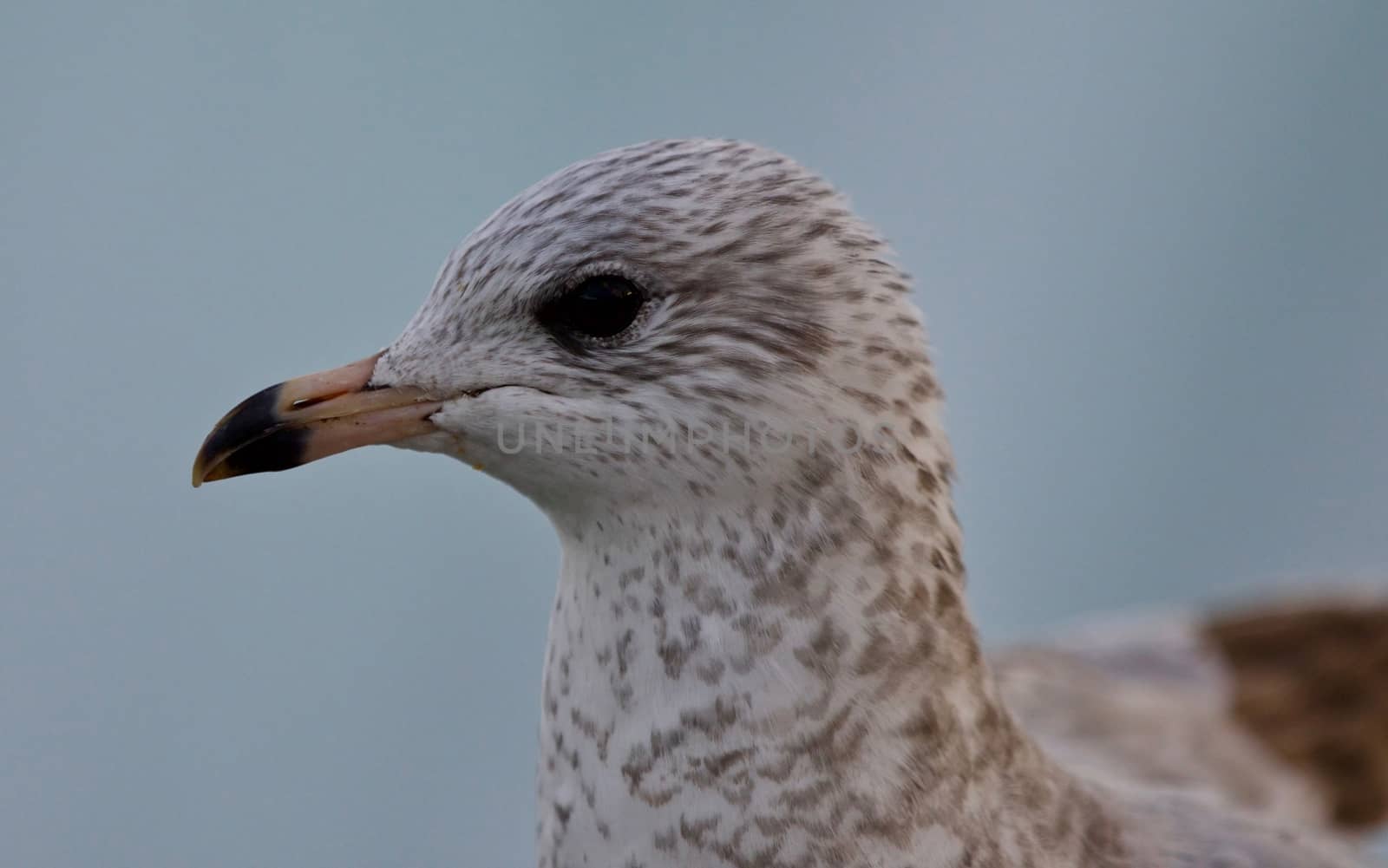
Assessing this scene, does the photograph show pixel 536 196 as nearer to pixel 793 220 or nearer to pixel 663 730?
pixel 793 220

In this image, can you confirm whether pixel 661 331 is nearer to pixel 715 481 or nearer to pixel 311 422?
pixel 715 481

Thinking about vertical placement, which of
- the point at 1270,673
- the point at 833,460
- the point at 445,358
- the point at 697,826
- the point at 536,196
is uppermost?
the point at 536,196

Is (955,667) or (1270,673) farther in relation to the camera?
(1270,673)

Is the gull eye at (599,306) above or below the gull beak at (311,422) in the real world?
above

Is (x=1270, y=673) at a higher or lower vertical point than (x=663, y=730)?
lower

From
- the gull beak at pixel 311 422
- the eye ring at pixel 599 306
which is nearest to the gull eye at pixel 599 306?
the eye ring at pixel 599 306

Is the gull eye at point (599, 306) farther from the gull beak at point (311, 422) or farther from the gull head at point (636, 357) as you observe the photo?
the gull beak at point (311, 422)

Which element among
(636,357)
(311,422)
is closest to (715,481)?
(636,357)

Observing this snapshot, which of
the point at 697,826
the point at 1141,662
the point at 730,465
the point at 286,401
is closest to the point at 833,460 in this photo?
the point at 730,465
